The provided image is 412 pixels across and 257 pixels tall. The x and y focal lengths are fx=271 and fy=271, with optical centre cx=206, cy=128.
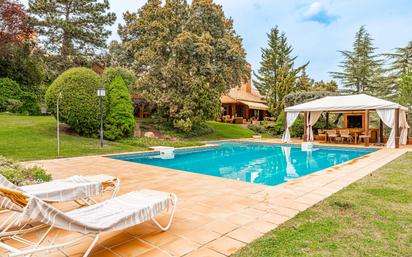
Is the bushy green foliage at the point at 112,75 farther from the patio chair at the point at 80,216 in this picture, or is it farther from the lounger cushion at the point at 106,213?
the patio chair at the point at 80,216

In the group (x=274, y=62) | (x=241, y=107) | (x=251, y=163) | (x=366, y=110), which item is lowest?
(x=251, y=163)

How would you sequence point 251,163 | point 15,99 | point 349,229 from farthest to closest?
point 15,99, point 251,163, point 349,229

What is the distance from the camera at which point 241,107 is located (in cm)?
3362

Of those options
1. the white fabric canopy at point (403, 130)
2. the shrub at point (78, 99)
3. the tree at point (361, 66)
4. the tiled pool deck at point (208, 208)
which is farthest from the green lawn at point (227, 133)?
the tree at point (361, 66)

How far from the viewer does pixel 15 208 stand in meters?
3.14

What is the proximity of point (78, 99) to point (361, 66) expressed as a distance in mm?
30975

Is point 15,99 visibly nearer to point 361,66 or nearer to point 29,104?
point 29,104

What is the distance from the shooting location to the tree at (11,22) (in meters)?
17.7

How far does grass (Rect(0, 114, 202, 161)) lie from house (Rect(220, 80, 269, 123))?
52.5 feet

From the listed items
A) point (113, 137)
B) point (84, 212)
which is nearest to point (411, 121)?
point (113, 137)

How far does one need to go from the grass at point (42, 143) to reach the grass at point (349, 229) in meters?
9.18

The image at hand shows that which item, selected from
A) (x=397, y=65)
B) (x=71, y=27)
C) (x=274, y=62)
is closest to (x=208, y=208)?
(x=71, y=27)

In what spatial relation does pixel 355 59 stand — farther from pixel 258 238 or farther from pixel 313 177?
pixel 258 238

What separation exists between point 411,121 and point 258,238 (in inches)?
811
